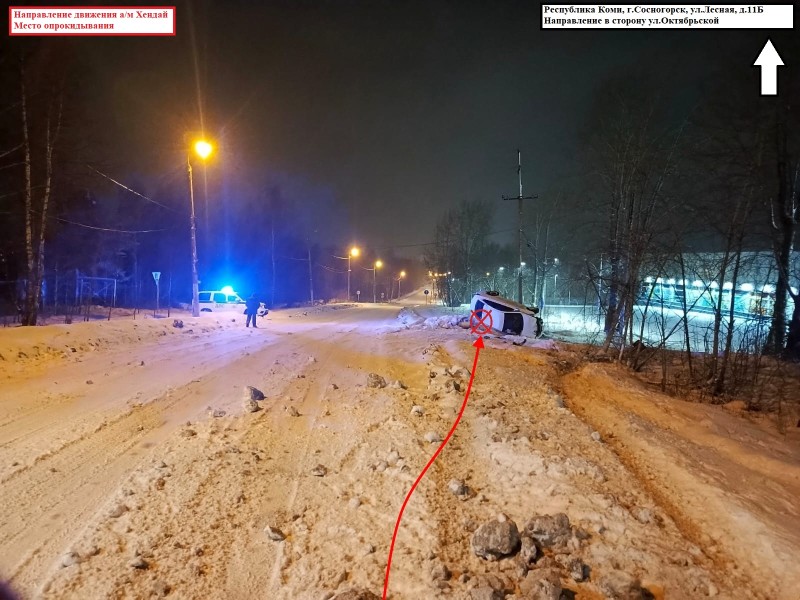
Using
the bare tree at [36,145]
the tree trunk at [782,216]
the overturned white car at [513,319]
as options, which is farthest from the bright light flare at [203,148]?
the tree trunk at [782,216]

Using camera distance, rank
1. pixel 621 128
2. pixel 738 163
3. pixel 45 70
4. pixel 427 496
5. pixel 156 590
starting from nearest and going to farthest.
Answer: pixel 156 590 → pixel 427 496 → pixel 738 163 → pixel 621 128 → pixel 45 70

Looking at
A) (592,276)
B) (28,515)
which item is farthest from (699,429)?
(28,515)

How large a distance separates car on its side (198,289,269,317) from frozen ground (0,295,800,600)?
65.0 feet

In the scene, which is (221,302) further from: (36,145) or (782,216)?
(782,216)

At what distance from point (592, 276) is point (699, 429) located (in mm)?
6201

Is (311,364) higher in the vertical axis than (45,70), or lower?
lower

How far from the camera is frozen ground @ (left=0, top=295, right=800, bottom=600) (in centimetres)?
289

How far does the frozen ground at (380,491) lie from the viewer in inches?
114

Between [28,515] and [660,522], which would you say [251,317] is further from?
[660,522]

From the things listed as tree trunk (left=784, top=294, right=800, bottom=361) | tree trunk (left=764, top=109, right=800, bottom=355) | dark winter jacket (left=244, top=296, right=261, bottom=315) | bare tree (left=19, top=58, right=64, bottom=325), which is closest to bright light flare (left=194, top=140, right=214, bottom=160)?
bare tree (left=19, top=58, right=64, bottom=325)

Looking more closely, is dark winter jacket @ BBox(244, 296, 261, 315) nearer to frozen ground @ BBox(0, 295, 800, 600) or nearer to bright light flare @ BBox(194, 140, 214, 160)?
bright light flare @ BBox(194, 140, 214, 160)

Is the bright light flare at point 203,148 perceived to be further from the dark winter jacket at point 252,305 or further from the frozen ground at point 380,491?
the frozen ground at point 380,491

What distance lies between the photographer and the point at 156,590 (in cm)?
271

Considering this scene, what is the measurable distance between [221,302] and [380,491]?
26.4 meters
